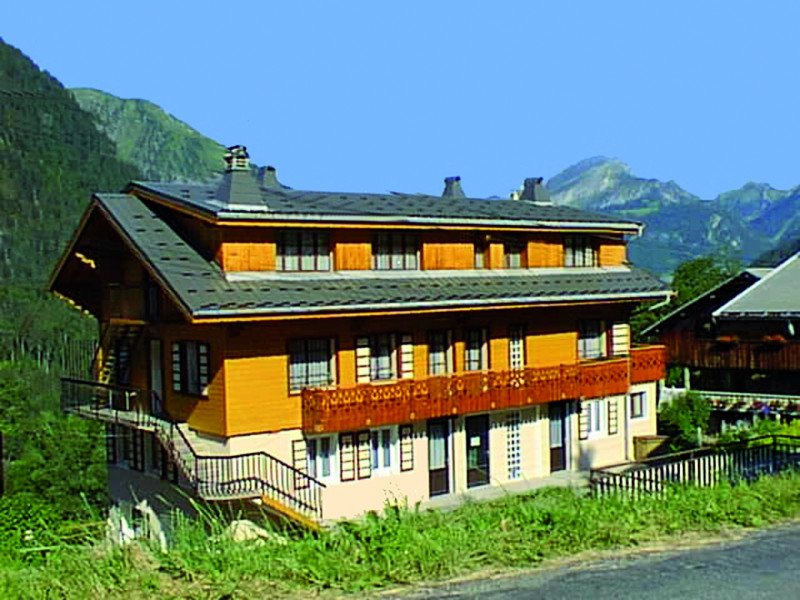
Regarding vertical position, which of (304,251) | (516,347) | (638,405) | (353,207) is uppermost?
(353,207)

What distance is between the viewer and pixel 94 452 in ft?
183

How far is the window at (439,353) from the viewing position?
2864cm

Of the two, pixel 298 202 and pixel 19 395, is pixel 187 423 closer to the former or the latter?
pixel 298 202

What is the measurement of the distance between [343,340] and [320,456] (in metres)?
2.90

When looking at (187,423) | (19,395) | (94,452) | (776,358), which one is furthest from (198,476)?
(19,395)

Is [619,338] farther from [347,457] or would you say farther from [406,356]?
[347,457]

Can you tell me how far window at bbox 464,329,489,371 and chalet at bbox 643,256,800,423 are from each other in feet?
53.8

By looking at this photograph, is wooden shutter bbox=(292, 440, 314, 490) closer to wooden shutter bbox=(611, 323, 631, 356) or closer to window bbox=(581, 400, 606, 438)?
window bbox=(581, 400, 606, 438)

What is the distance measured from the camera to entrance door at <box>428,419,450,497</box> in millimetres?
28469

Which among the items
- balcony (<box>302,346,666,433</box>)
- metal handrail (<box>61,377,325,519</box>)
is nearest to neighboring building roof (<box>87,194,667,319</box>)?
balcony (<box>302,346,666,433</box>)

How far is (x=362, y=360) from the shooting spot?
27000mm

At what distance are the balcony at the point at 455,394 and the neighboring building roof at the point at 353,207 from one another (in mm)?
4156

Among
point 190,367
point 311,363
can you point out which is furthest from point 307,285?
point 190,367

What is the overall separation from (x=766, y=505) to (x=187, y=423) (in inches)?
699
